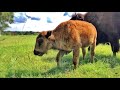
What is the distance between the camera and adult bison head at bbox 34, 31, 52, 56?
15.0 ft

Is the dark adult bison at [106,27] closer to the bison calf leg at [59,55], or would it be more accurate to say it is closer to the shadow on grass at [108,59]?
the shadow on grass at [108,59]

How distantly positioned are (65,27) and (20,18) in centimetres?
74

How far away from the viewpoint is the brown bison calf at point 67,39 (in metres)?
4.52

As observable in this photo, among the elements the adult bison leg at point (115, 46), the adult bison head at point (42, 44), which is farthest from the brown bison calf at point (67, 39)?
the adult bison leg at point (115, 46)

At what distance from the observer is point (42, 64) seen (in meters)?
4.68

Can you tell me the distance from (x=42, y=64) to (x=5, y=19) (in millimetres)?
941

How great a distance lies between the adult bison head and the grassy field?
0.06 metres

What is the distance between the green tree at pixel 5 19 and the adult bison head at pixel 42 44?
538 millimetres

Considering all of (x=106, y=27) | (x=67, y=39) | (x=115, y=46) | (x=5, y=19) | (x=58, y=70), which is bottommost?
(x=58, y=70)

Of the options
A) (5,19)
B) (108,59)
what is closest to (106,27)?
(108,59)

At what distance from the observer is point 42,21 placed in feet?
15.3

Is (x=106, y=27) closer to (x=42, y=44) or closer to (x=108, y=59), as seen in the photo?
(x=108, y=59)
